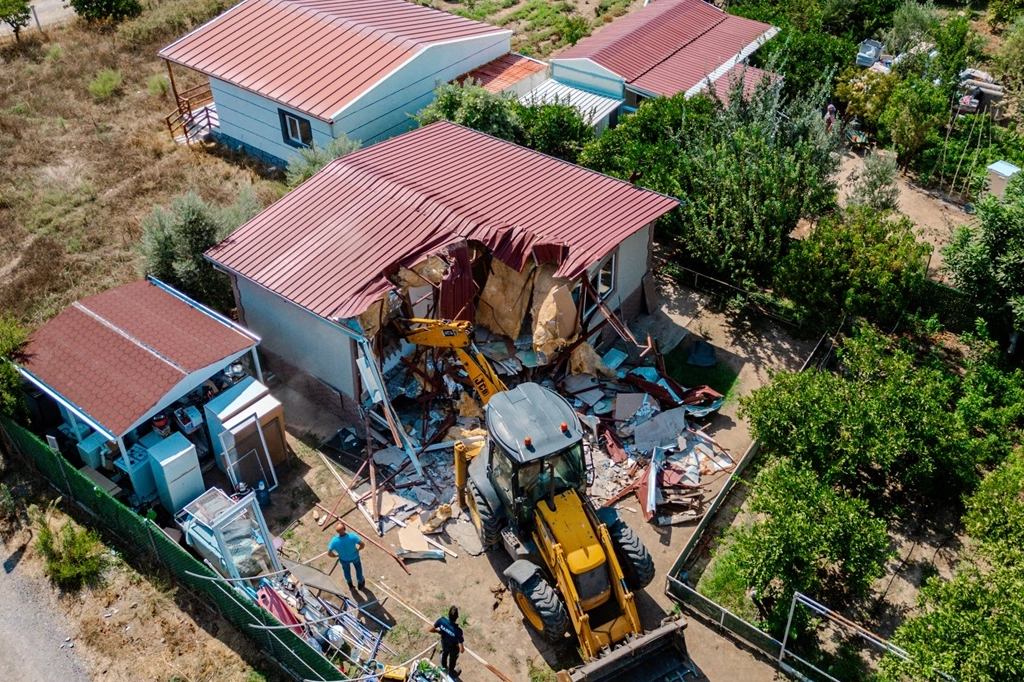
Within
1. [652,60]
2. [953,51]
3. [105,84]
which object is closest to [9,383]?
[105,84]

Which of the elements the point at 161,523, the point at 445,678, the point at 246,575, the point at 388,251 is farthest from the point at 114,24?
the point at 445,678

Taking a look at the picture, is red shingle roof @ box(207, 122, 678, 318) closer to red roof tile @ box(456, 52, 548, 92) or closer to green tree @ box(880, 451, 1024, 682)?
red roof tile @ box(456, 52, 548, 92)

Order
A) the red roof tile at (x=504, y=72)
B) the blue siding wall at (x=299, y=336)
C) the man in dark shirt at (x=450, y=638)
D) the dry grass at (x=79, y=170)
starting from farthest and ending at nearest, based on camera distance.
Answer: the red roof tile at (x=504, y=72) → the dry grass at (x=79, y=170) → the blue siding wall at (x=299, y=336) → the man in dark shirt at (x=450, y=638)

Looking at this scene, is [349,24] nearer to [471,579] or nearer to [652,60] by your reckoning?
[652,60]

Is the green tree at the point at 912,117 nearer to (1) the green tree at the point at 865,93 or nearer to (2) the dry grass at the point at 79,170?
(1) the green tree at the point at 865,93

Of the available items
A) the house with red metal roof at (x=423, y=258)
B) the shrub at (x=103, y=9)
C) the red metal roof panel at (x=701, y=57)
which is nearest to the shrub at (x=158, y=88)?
the shrub at (x=103, y=9)

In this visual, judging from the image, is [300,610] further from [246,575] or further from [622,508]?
[622,508]
